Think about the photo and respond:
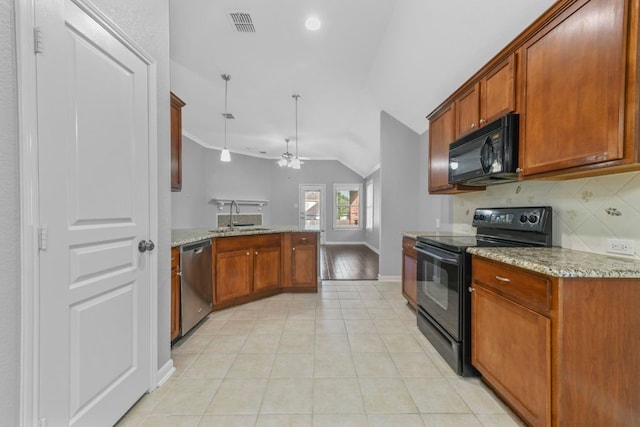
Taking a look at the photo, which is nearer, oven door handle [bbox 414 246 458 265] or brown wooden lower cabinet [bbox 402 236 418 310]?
oven door handle [bbox 414 246 458 265]

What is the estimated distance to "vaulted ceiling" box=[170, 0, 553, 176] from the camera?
2.26 meters

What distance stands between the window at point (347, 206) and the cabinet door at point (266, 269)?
17.8 feet

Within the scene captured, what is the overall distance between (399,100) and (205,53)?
258 centimetres

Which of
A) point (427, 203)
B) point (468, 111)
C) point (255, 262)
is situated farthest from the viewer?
point (427, 203)

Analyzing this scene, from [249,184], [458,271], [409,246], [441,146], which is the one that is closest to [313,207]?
[249,184]

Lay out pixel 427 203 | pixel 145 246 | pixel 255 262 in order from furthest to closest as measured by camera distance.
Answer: pixel 427 203
pixel 255 262
pixel 145 246

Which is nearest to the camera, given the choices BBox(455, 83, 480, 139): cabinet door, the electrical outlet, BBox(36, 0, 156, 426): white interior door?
BBox(36, 0, 156, 426): white interior door

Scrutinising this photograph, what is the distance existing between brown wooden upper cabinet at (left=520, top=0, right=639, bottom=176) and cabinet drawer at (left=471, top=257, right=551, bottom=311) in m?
0.63

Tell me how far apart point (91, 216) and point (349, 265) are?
4.83 metres

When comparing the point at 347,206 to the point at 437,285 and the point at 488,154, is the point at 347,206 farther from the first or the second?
the point at 488,154

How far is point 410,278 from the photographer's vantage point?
3041 millimetres

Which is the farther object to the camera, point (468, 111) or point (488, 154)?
point (468, 111)

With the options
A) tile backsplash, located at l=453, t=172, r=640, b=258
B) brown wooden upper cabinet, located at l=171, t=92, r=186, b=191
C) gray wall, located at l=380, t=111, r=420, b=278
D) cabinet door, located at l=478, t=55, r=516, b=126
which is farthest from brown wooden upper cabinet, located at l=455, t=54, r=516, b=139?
brown wooden upper cabinet, located at l=171, t=92, r=186, b=191

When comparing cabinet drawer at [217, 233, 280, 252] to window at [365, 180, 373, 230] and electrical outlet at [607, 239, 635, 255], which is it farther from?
window at [365, 180, 373, 230]
